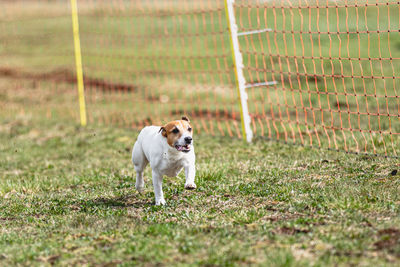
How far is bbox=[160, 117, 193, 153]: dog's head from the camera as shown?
5887 millimetres

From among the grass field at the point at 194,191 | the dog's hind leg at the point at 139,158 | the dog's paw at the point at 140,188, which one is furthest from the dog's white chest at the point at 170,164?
the dog's paw at the point at 140,188

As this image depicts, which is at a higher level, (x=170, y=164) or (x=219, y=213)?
(x=170, y=164)

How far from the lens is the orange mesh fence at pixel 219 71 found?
9.71 metres

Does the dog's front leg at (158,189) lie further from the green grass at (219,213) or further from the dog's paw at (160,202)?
the green grass at (219,213)

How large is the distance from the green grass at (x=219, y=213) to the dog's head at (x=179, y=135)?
66cm

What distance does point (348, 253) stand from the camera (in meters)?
4.58

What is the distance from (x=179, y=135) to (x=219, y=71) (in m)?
5.35

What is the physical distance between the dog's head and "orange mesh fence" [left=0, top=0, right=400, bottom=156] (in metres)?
2.65

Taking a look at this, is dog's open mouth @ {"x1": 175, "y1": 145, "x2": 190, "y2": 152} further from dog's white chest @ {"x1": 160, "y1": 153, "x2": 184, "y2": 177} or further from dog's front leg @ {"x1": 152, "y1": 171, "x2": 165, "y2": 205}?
dog's front leg @ {"x1": 152, "y1": 171, "x2": 165, "y2": 205}

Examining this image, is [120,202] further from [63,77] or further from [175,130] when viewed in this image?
[63,77]

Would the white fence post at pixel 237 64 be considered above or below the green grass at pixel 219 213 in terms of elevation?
above

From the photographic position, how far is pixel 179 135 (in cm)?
594

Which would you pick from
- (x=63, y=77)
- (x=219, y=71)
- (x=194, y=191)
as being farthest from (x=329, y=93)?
(x=63, y=77)

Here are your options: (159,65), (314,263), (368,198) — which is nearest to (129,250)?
(314,263)
